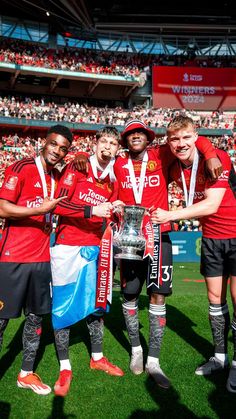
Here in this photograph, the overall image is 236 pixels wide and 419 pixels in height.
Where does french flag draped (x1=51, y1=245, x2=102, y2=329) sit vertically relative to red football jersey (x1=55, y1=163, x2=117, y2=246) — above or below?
below

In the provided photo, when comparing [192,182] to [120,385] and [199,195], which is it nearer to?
[199,195]

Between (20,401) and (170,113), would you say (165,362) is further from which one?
(170,113)

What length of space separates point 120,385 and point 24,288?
4.20 feet

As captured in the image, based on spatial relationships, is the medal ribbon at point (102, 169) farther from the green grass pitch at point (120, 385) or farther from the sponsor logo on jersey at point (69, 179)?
the green grass pitch at point (120, 385)

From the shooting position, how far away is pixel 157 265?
3.58 m

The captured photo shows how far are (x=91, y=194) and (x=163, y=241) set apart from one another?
86 centimetres

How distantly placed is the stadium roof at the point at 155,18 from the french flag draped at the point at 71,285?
32.3 m

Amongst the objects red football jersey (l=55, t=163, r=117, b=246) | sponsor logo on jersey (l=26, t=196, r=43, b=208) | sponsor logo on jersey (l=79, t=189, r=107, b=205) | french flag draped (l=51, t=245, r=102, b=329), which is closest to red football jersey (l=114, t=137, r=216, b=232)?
red football jersey (l=55, t=163, r=117, b=246)

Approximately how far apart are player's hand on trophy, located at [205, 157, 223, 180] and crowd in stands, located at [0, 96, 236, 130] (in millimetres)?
24373

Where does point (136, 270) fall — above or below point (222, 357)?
above

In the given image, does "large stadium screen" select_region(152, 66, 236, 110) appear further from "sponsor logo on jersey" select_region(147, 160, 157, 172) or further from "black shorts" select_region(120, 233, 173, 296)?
"black shorts" select_region(120, 233, 173, 296)

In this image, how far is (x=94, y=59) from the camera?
32812 millimetres

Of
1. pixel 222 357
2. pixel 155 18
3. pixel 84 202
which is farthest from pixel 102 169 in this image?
pixel 155 18

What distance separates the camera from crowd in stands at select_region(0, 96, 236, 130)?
26703 millimetres
